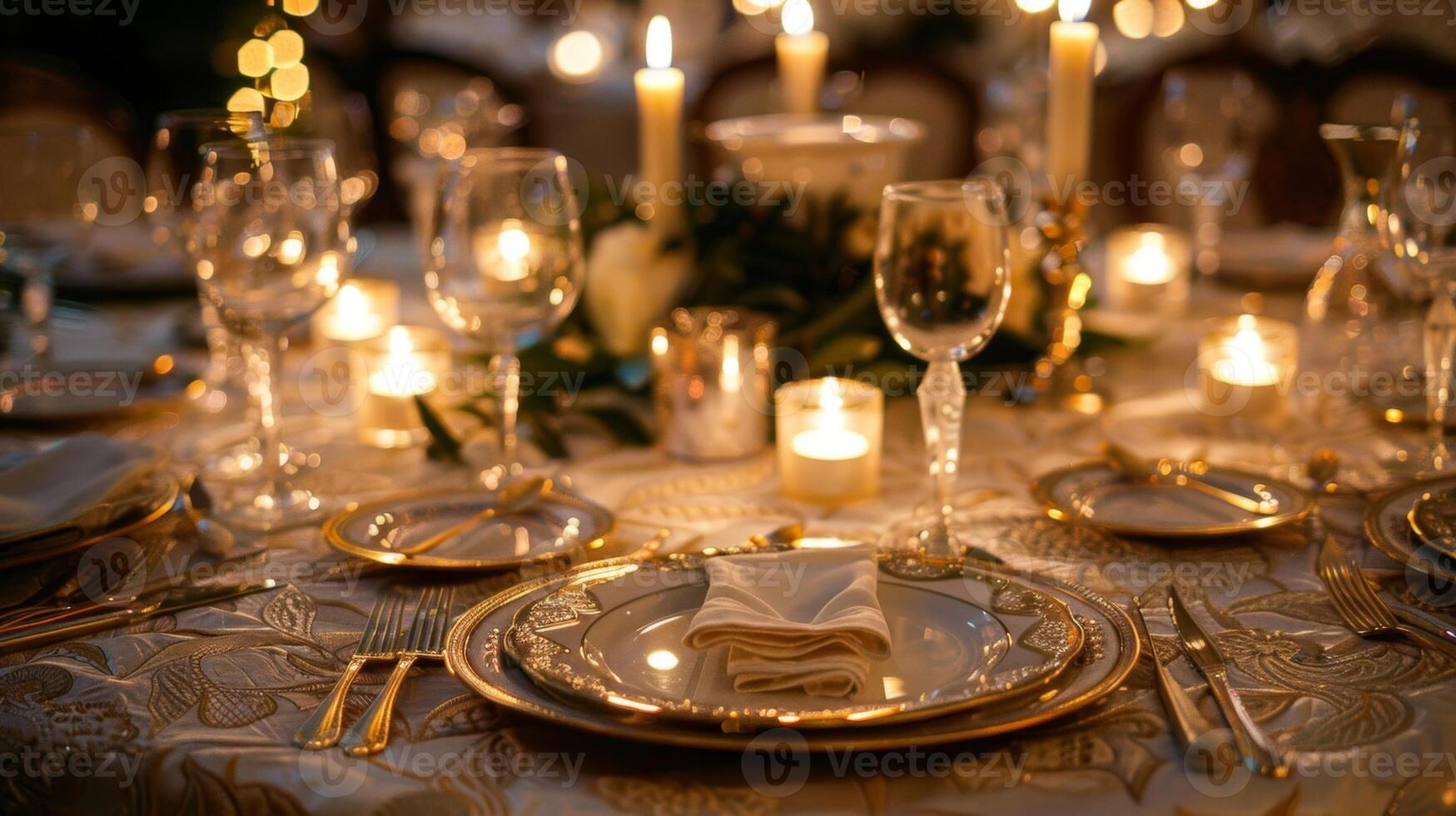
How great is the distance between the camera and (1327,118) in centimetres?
273

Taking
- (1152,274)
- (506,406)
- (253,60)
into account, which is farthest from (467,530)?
(253,60)

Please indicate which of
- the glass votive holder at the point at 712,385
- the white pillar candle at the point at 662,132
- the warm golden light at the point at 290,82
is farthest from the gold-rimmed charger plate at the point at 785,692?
the warm golden light at the point at 290,82

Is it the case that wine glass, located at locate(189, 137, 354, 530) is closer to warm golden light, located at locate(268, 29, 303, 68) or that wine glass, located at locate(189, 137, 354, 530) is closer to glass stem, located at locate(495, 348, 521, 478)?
glass stem, located at locate(495, 348, 521, 478)

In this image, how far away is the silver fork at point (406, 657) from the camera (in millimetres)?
671

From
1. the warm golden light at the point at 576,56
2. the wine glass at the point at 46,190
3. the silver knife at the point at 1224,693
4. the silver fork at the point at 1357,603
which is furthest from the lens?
the warm golden light at the point at 576,56

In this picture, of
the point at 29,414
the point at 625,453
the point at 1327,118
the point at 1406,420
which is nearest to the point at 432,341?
the point at 625,453

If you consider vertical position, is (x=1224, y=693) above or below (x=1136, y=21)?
below

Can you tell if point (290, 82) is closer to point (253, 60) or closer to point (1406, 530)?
point (253, 60)

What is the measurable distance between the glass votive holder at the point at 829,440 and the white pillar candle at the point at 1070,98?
0.48 metres

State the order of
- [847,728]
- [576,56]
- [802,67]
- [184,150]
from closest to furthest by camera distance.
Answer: [847,728] → [184,150] → [802,67] → [576,56]

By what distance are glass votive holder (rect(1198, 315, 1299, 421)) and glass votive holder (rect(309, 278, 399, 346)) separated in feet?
3.17

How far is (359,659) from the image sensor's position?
761 millimetres

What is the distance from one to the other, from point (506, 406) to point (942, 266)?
0.40 meters

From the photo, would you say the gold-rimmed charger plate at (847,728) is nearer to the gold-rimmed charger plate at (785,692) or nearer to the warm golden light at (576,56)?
the gold-rimmed charger plate at (785,692)
